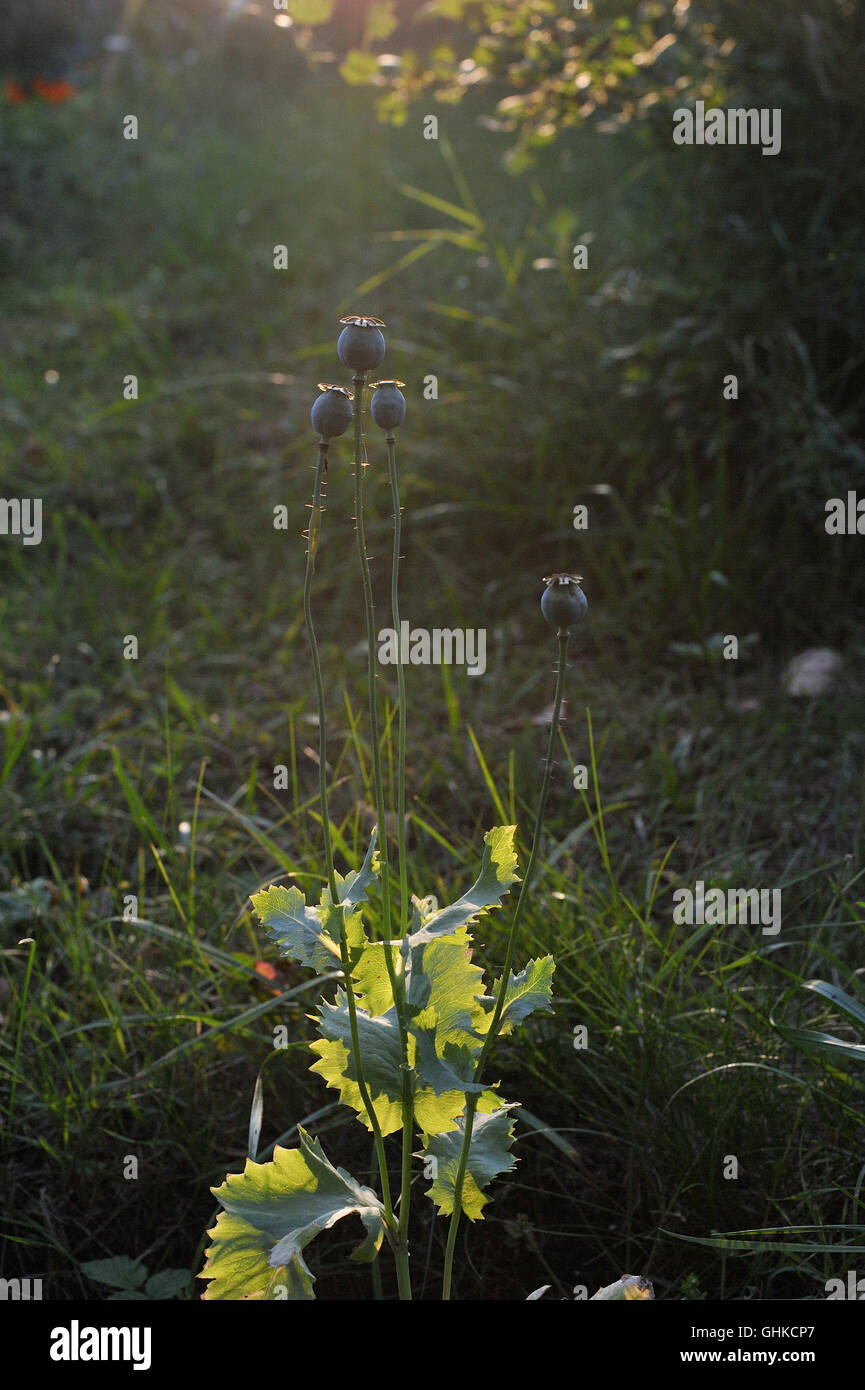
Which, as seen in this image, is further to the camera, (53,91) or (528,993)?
(53,91)

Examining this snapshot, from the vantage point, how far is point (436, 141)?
18.0 feet

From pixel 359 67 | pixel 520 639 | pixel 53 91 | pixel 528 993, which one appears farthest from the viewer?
pixel 53 91

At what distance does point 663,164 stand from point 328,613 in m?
1.53

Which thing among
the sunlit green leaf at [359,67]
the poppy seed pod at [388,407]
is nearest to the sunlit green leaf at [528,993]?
the poppy seed pod at [388,407]

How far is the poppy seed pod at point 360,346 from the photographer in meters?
1.06

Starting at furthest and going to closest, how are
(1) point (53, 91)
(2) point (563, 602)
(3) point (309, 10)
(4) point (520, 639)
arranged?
(1) point (53, 91), (4) point (520, 639), (3) point (309, 10), (2) point (563, 602)

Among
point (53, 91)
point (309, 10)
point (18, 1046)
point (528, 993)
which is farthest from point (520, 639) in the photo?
point (53, 91)

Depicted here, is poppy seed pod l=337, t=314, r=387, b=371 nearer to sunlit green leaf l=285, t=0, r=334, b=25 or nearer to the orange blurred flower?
sunlit green leaf l=285, t=0, r=334, b=25

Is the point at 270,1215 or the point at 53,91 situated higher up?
the point at 53,91

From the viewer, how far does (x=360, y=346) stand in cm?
106

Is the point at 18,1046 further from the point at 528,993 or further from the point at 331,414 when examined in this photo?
the point at 331,414
